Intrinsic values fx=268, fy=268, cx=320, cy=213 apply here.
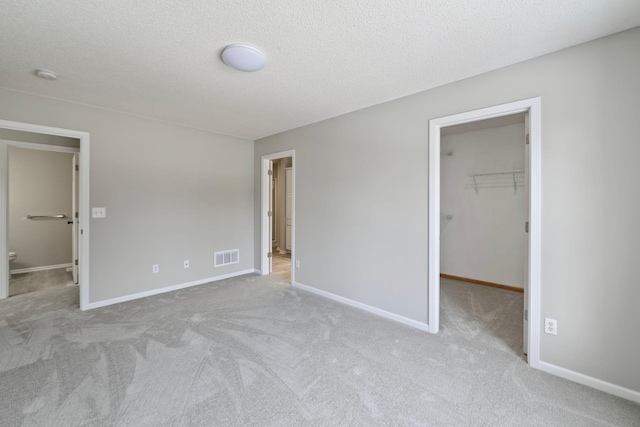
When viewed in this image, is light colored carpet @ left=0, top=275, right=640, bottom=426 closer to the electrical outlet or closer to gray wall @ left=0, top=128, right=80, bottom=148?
the electrical outlet

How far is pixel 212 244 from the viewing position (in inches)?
172

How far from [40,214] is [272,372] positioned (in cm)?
589

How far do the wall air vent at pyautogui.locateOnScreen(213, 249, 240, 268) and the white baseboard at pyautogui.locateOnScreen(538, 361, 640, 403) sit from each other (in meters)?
4.12

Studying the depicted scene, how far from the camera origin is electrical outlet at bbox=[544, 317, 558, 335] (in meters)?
2.02

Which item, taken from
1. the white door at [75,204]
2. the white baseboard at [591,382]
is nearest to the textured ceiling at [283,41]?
the white door at [75,204]

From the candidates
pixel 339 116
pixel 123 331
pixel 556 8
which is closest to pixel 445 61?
pixel 556 8

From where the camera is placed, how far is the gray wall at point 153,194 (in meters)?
3.24

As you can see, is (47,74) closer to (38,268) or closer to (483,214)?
(38,268)

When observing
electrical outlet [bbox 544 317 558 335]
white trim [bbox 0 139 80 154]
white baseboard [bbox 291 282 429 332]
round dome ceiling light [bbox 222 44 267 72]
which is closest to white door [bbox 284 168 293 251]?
white baseboard [bbox 291 282 429 332]

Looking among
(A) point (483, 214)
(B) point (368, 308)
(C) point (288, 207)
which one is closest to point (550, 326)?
(B) point (368, 308)

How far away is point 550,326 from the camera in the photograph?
80.4 inches

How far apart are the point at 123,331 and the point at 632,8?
4.57m

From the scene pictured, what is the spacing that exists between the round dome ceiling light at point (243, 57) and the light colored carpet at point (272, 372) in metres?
2.38

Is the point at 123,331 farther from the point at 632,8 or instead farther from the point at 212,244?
the point at 632,8
